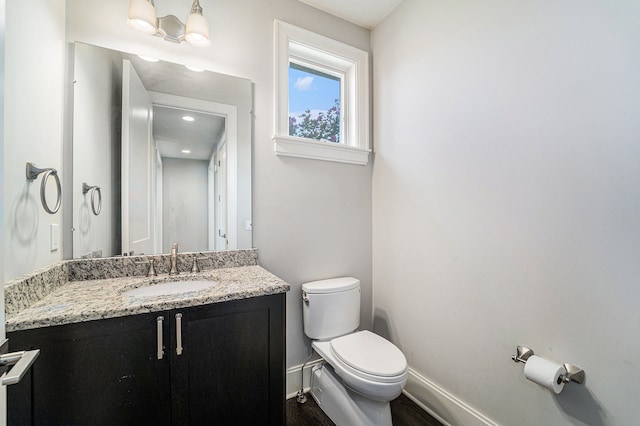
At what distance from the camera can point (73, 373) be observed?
0.91m

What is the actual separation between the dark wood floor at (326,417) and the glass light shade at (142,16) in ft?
7.40

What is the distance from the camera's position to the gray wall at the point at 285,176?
153 centimetres

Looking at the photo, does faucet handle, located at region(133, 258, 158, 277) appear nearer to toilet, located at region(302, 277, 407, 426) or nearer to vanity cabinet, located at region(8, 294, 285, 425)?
vanity cabinet, located at region(8, 294, 285, 425)

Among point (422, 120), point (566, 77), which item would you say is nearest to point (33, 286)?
point (422, 120)

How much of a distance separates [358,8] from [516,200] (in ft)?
5.44

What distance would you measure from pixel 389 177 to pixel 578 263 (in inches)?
44.7

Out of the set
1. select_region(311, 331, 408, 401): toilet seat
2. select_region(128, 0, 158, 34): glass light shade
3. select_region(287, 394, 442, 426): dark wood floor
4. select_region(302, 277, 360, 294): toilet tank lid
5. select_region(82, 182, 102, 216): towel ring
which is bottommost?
select_region(287, 394, 442, 426): dark wood floor

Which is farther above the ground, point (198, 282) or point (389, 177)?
point (389, 177)

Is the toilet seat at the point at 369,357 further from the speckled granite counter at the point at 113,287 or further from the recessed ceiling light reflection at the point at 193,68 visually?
the recessed ceiling light reflection at the point at 193,68

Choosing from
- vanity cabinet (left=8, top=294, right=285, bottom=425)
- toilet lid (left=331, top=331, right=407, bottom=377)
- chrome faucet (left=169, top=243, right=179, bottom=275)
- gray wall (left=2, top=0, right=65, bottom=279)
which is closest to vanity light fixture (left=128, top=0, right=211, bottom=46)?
gray wall (left=2, top=0, right=65, bottom=279)

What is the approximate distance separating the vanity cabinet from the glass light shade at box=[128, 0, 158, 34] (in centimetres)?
139

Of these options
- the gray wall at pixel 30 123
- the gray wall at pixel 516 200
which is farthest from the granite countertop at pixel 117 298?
the gray wall at pixel 516 200

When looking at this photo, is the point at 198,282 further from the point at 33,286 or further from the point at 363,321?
the point at 363,321

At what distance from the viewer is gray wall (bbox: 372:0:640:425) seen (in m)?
0.99
